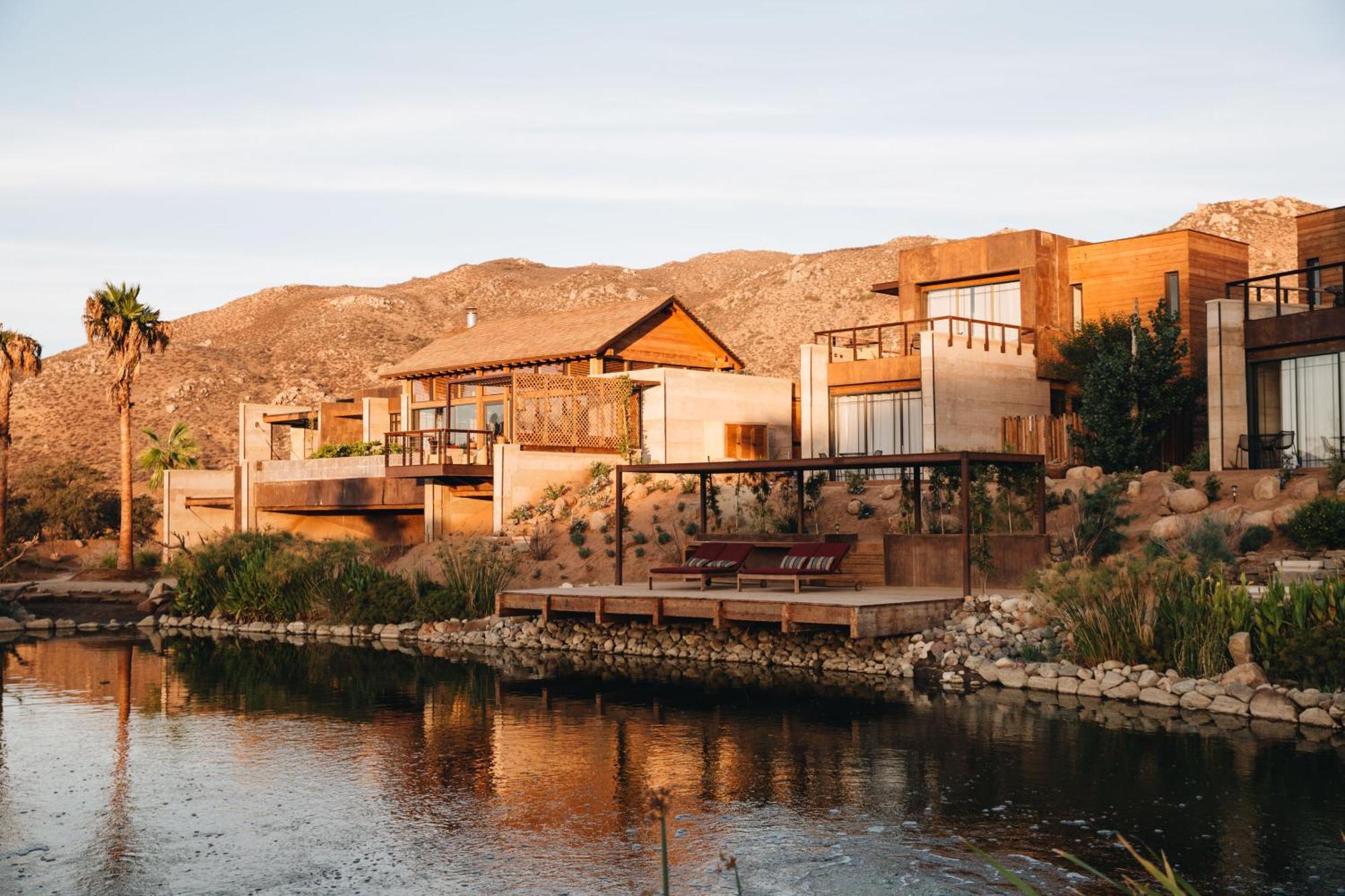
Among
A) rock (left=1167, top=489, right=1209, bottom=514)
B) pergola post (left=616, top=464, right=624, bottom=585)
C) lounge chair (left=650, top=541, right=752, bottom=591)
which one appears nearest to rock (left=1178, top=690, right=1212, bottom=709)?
rock (left=1167, top=489, right=1209, bottom=514)

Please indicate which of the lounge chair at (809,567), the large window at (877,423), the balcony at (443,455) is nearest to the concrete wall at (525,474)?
the balcony at (443,455)

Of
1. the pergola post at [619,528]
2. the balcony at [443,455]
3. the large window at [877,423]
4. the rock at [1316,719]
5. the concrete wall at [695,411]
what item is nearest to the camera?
the rock at [1316,719]

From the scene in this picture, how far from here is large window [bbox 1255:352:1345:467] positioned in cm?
2745

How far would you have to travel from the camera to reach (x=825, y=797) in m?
13.3

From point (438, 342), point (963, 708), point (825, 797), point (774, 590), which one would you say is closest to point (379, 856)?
point (825, 797)

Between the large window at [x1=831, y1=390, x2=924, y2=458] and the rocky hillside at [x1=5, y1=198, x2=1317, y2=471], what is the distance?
3755 centimetres

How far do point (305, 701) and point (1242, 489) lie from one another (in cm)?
1830

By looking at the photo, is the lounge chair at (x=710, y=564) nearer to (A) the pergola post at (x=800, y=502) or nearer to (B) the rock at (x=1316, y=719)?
(A) the pergola post at (x=800, y=502)

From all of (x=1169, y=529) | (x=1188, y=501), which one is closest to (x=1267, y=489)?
(x=1188, y=501)

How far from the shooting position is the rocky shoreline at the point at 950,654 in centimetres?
1712

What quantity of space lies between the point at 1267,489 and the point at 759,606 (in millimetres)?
10704

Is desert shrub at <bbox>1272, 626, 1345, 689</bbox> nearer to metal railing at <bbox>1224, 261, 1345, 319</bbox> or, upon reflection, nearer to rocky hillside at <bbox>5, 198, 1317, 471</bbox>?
metal railing at <bbox>1224, 261, 1345, 319</bbox>

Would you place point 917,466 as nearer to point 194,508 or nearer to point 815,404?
point 815,404

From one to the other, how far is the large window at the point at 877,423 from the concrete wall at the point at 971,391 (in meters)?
1.09
